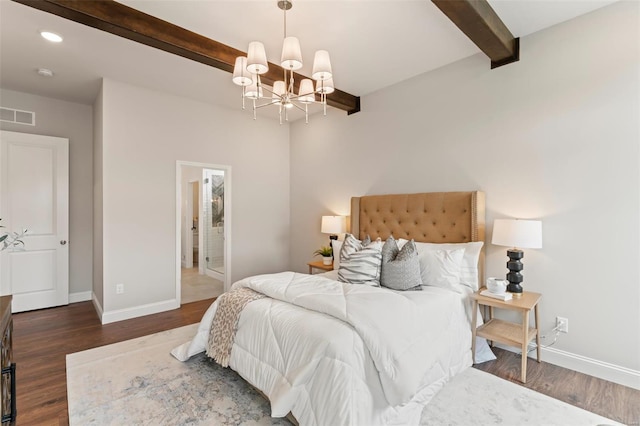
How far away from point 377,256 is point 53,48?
3666mm

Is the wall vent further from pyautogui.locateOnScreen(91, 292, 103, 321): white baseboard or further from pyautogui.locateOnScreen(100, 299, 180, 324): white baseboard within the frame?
pyautogui.locateOnScreen(100, 299, 180, 324): white baseboard

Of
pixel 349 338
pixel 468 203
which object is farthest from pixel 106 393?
pixel 468 203

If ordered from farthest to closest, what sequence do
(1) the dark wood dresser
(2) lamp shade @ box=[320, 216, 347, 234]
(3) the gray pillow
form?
(2) lamp shade @ box=[320, 216, 347, 234] < (3) the gray pillow < (1) the dark wood dresser

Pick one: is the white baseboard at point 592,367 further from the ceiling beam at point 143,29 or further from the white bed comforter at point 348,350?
the ceiling beam at point 143,29

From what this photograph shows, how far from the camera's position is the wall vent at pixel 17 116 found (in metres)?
3.93

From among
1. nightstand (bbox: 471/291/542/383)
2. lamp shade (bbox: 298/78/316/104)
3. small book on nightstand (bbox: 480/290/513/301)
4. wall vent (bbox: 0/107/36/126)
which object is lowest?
nightstand (bbox: 471/291/542/383)

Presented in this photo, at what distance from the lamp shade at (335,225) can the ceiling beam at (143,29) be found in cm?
194

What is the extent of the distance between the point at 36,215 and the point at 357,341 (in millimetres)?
4645

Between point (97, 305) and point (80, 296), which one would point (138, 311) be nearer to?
point (97, 305)

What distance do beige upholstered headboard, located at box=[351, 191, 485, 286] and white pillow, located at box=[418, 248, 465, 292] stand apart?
1.06 feet

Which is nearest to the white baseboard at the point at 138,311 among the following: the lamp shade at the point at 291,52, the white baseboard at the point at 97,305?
the white baseboard at the point at 97,305

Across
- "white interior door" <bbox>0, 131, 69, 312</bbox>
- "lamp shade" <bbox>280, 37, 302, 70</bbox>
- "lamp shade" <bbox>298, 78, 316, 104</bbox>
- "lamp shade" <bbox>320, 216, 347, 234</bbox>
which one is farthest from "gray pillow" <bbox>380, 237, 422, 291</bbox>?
"white interior door" <bbox>0, 131, 69, 312</bbox>

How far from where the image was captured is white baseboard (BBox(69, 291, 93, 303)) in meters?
4.46

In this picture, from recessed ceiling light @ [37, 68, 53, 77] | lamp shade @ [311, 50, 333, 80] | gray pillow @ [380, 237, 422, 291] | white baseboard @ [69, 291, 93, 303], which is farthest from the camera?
white baseboard @ [69, 291, 93, 303]
